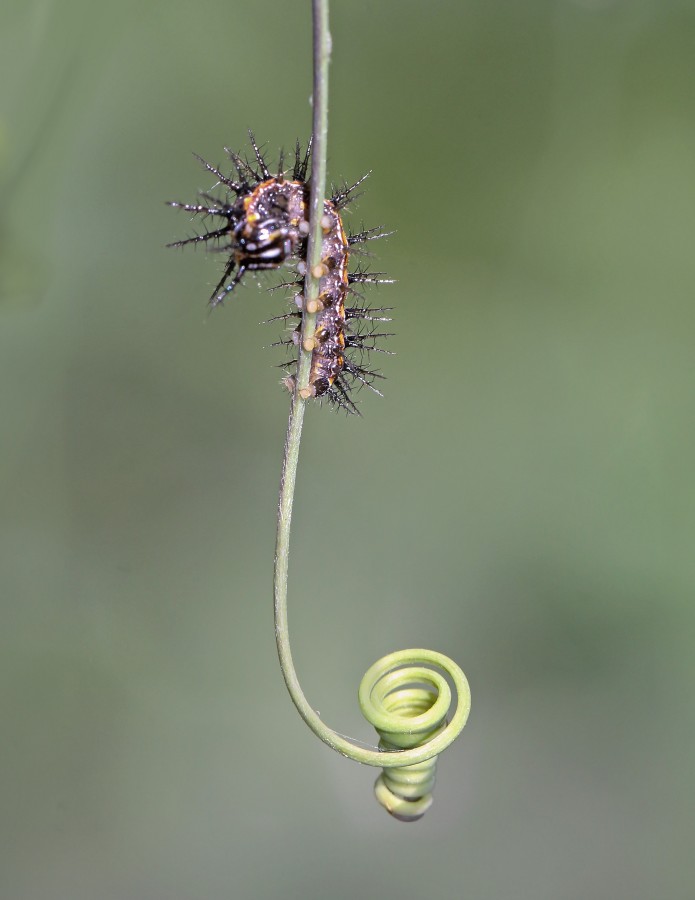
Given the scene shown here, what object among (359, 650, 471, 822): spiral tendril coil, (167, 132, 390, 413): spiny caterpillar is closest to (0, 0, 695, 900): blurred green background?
(167, 132, 390, 413): spiny caterpillar

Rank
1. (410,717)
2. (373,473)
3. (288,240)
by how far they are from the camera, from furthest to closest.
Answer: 1. (373,473)
2. (410,717)
3. (288,240)

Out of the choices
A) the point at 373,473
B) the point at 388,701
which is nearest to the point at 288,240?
the point at 388,701

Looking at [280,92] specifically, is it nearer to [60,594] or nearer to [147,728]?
[60,594]

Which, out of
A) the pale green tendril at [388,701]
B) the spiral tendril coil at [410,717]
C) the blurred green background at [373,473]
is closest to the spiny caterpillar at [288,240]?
the pale green tendril at [388,701]

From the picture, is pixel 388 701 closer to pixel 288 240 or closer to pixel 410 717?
pixel 410 717

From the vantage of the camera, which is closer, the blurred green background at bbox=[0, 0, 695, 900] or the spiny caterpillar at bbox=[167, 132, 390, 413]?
the spiny caterpillar at bbox=[167, 132, 390, 413]

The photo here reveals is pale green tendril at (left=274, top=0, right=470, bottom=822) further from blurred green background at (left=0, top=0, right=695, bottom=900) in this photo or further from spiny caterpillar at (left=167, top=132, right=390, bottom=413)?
blurred green background at (left=0, top=0, right=695, bottom=900)

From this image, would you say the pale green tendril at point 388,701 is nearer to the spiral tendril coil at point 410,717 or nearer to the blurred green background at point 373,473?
the spiral tendril coil at point 410,717

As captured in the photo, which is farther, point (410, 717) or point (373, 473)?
point (373, 473)
